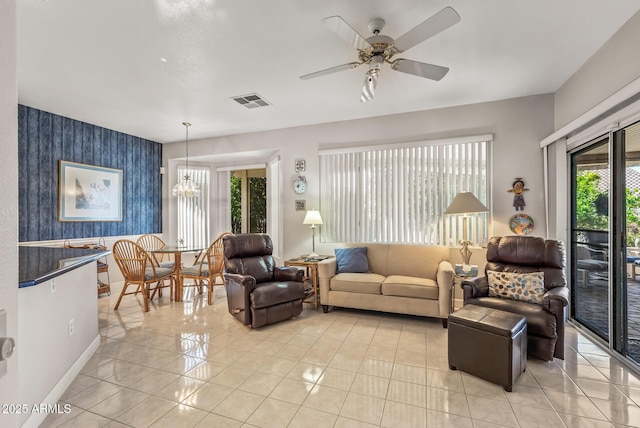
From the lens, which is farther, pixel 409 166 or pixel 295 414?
pixel 409 166

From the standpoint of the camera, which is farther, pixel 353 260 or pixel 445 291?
pixel 353 260

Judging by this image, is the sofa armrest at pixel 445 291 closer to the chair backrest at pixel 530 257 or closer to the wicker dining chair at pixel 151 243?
the chair backrest at pixel 530 257

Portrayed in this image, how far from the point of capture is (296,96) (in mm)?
3895

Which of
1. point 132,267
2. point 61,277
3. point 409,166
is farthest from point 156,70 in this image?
point 409,166

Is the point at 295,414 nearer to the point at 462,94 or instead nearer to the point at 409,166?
the point at 409,166

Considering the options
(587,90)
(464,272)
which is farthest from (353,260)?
(587,90)

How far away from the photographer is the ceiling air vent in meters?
3.91

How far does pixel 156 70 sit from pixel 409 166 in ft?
11.1

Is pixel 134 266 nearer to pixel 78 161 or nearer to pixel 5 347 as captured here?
pixel 78 161

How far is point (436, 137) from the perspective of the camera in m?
4.36

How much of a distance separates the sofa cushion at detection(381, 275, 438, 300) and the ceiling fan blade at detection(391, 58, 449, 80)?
2.24 m

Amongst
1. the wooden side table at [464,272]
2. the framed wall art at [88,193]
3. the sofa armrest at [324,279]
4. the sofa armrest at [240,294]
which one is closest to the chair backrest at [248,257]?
the sofa armrest at [240,294]

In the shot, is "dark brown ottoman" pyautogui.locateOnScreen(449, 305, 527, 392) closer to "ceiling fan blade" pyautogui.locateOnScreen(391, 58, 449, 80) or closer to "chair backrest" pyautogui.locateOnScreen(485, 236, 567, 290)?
"chair backrest" pyautogui.locateOnScreen(485, 236, 567, 290)

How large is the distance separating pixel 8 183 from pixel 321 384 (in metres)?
2.25
